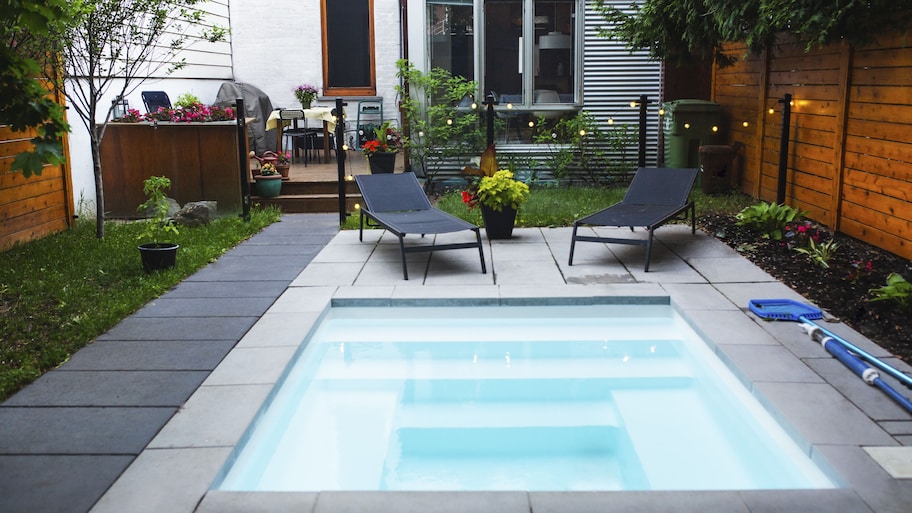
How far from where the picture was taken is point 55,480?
291 cm

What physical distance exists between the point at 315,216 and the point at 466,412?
5.21 m

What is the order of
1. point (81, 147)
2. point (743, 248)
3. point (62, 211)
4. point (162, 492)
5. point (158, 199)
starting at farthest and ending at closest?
point (81, 147) → point (62, 211) → point (743, 248) → point (158, 199) → point (162, 492)

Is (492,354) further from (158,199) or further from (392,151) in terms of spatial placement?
(392,151)

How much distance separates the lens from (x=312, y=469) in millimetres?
3461

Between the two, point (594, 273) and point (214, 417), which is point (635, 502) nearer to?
point (214, 417)

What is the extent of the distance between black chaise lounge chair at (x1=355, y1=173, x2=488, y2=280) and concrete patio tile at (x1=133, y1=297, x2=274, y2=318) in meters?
1.20

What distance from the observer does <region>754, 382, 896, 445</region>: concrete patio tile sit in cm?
323

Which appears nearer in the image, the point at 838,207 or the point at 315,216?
the point at 838,207

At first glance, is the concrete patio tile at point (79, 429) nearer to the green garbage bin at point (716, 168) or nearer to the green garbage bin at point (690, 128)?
the green garbage bin at point (716, 168)

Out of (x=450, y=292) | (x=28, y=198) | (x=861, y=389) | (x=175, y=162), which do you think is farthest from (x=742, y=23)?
(x=28, y=198)

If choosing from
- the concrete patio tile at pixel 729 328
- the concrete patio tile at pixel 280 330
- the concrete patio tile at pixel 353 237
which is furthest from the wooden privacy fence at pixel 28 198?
the concrete patio tile at pixel 729 328

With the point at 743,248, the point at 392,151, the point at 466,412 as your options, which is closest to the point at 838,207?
the point at 743,248

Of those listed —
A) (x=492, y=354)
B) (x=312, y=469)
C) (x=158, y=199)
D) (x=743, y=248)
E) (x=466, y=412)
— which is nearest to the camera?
(x=312, y=469)

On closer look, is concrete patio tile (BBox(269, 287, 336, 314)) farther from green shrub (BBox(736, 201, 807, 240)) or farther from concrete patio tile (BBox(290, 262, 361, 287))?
green shrub (BBox(736, 201, 807, 240))
